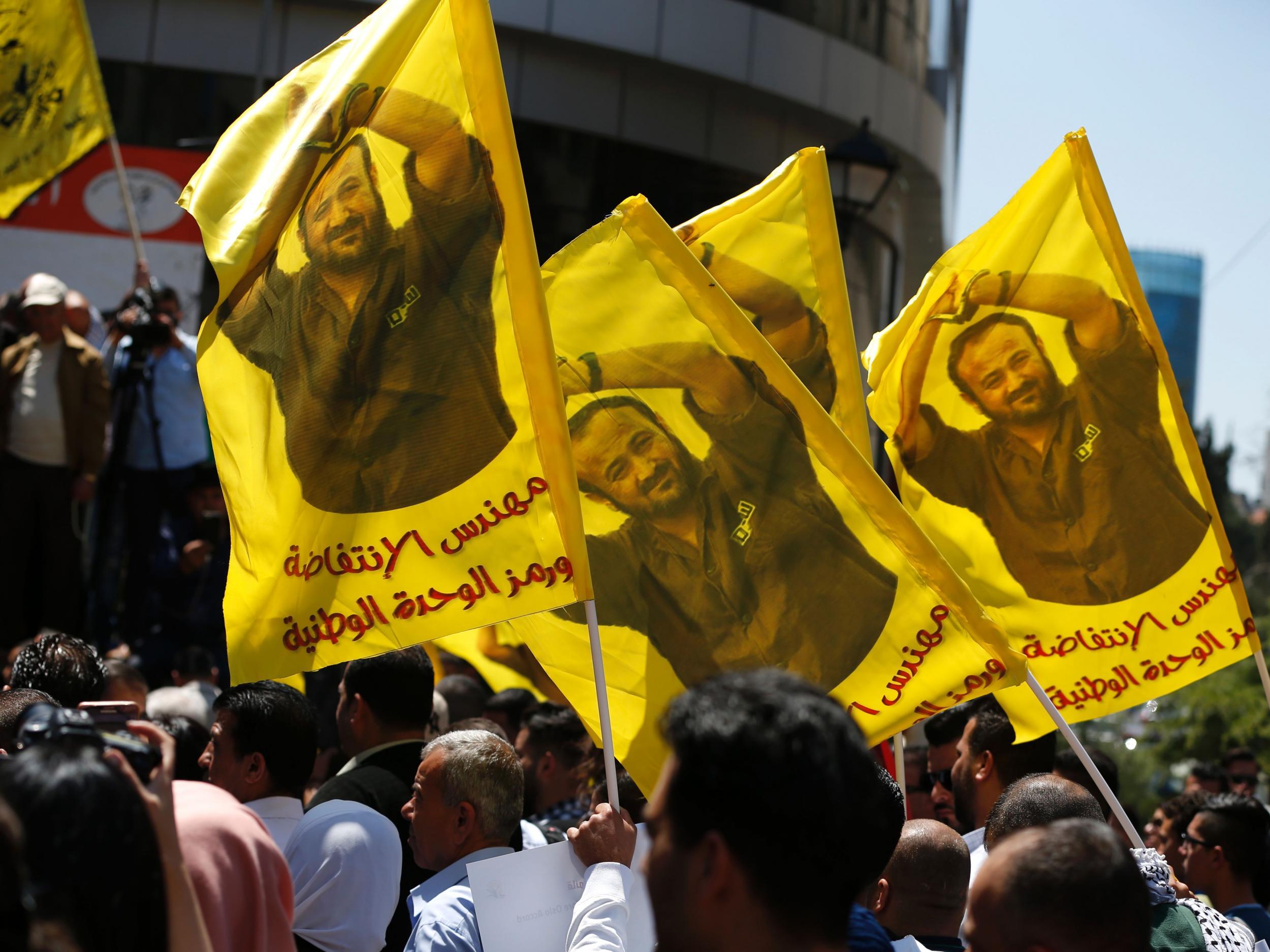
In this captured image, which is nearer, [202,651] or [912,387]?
[912,387]

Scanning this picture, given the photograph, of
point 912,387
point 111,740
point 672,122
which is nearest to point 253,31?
point 672,122

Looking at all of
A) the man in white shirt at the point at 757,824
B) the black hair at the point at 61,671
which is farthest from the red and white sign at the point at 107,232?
the man in white shirt at the point at 757,824

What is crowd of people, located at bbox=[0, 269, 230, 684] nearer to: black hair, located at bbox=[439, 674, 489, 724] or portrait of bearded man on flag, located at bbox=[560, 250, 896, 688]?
black hair, located at bbox=[439, 674, 489, 724]

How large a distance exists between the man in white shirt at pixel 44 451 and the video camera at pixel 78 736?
653 cm

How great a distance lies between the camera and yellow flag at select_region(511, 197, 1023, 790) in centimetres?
429

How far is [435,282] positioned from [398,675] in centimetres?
129

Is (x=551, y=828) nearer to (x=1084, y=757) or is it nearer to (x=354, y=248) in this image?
(x=1084, y=757)

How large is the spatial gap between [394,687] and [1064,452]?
266 cm

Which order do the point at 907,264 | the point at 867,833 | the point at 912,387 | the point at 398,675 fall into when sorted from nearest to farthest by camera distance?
the point at 867,833
the point at 398,675
the point at 912,387
the point at 907,264

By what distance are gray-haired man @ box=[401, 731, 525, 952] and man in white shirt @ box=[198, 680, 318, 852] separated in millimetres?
327

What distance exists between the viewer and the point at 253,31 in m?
14.3

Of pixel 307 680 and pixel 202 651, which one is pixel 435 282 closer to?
pixel 307 680

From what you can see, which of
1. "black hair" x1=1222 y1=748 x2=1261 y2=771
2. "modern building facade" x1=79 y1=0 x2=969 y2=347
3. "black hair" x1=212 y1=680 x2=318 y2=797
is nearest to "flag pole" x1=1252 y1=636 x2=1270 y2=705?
"black hair" x1=212 y1=680 x2=318 y2=797

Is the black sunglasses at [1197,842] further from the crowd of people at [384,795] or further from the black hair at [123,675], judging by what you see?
the black hair at [123,675]
